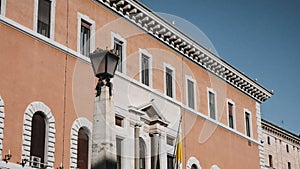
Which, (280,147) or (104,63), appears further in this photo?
(280,147)

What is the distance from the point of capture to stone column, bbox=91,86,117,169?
9.58m

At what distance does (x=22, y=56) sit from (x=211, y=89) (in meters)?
12.1

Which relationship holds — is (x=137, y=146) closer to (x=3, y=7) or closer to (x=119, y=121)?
(x=119, y=121)

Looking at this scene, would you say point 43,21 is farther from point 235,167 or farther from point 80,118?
point 235,167

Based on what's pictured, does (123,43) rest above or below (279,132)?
below

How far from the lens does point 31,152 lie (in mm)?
16703

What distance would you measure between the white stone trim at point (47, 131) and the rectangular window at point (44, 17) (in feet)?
7.37

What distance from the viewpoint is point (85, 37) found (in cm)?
1981

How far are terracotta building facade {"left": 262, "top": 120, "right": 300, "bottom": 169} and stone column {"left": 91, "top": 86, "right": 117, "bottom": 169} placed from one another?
30.7 meters

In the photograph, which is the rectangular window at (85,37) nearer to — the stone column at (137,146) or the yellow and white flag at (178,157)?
the stone column at (137,146)

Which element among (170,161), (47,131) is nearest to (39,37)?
(47,131)

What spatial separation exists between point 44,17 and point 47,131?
11.3 feet

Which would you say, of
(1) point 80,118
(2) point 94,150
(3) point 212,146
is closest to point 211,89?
(3) point 212,146

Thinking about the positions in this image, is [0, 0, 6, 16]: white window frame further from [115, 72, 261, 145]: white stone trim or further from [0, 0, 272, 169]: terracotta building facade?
[115, 72, 261, 145]: white stone trim
